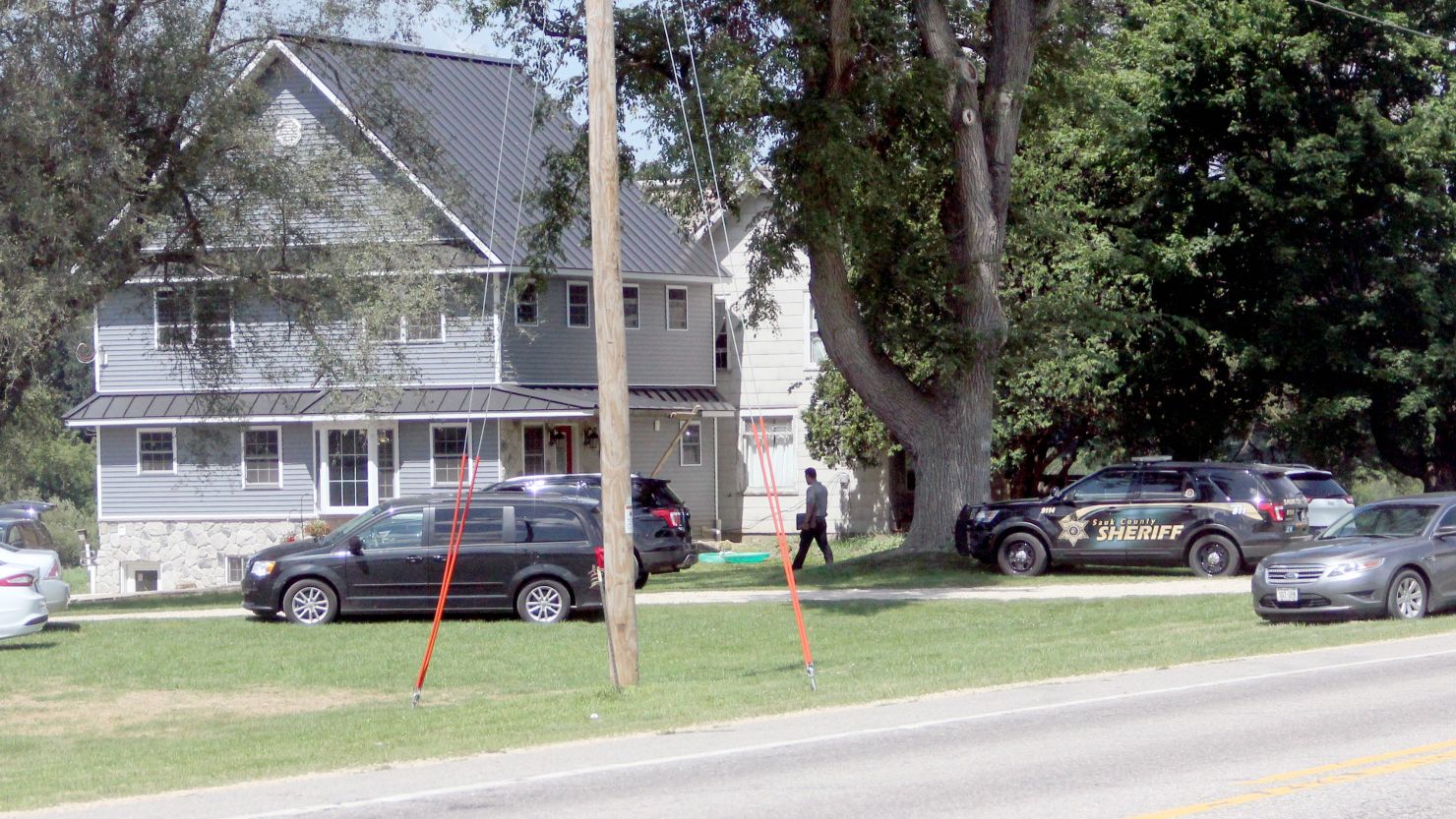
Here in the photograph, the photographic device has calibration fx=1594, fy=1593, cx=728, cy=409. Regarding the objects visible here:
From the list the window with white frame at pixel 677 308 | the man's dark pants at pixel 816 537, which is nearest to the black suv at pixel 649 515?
the man's dark pants at pixel 816 537

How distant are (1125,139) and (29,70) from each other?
2023 cm

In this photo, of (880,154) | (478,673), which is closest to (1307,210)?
(880,154)

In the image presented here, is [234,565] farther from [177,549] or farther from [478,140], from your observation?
[478,140]

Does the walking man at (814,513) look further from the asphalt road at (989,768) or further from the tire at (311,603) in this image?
the asphalt road at (989,768)

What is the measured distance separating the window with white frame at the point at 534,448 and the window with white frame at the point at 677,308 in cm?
476

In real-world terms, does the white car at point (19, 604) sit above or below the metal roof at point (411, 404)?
below

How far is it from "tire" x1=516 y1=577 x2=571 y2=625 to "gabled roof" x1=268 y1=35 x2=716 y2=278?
8.81 metres

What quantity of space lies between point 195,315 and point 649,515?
8.58 m

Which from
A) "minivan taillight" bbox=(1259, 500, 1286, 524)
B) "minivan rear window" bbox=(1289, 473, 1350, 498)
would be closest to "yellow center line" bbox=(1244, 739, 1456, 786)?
"minivan taillight" bbox=(1259, 500, 1286, 524)

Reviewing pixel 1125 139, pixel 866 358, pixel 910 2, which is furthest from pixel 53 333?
pixel 1125 139

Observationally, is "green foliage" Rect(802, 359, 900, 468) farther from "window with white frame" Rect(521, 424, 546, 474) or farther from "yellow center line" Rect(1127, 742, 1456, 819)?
"yellow center line" Rect(1127, 742, 1456, 819)

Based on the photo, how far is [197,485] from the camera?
1505 inches

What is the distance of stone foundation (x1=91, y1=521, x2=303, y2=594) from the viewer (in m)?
38.1

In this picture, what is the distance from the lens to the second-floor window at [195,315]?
2720 centimetres
